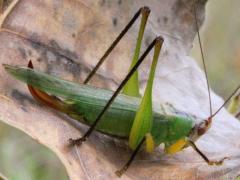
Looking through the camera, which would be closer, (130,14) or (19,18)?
(19,18)

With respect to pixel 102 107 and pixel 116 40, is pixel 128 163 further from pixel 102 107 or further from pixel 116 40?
pixel 116 40

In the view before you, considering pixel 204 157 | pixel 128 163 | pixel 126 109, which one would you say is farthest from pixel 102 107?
pixel 204 157

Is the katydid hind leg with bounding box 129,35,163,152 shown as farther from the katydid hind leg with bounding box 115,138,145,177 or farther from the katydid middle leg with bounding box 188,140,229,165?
the katydid middle leg with bounding box 188,140,229,165

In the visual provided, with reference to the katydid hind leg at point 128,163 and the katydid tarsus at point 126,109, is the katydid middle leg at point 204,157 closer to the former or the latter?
the katydid tarsus at point 126,109

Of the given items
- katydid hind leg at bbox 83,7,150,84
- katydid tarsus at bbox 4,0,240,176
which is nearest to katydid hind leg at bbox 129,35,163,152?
katydid tarsus at bbox 4,0,240,176

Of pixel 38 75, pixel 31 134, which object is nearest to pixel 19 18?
pixel 38 75

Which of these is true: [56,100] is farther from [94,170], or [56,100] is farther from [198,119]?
[198,119]

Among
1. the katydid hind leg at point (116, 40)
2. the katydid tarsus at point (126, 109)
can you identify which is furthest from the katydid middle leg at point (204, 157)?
the katydid hind leg at point (116, 40)

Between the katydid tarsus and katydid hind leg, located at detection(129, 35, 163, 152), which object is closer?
the katydid tarsus
